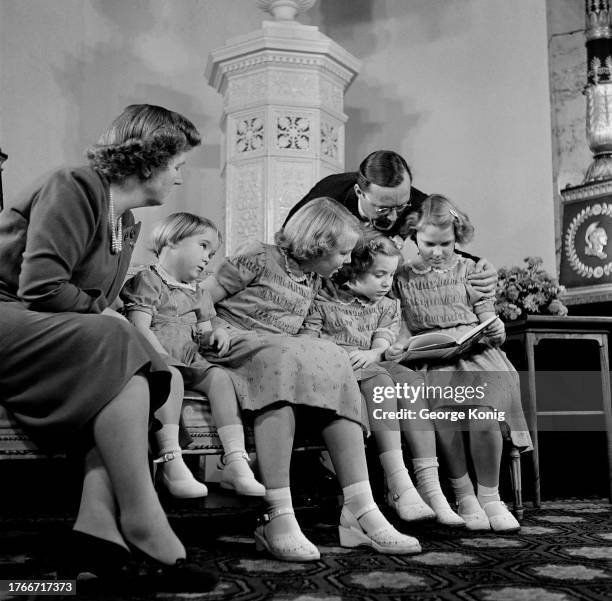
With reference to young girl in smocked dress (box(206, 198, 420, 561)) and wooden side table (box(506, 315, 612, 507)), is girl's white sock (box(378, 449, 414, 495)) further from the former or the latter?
wooden side table (box(506, 315, 612, 507))

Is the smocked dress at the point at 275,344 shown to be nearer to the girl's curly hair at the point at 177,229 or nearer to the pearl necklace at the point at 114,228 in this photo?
the girl's curly hair at the point at 177,229

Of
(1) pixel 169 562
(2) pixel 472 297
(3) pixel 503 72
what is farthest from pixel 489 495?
(3) pixel 503 72

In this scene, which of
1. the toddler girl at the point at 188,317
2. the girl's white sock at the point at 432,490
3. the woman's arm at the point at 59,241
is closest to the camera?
the woman's arm at the point at 59,241

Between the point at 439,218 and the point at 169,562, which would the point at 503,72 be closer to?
the point at 439,218

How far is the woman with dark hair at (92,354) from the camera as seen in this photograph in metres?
1.60

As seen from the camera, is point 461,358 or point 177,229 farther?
point 461,358

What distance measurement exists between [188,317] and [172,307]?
56 mm

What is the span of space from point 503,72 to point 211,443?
3341 millimetres

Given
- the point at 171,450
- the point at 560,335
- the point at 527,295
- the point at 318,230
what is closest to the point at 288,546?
the point at 171,450

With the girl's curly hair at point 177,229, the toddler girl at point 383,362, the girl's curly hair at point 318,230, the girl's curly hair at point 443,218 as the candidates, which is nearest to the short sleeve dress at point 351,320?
the toddler girl at point 383,362

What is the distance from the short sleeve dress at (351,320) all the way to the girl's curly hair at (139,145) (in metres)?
0.89

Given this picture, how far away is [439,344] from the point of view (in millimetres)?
2600

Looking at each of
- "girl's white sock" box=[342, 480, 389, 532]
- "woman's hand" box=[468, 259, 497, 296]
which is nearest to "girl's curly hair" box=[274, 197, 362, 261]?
"woman's hand" box=[468, 259, 497, 296]

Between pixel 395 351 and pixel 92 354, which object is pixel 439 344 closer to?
pixel 395 351
